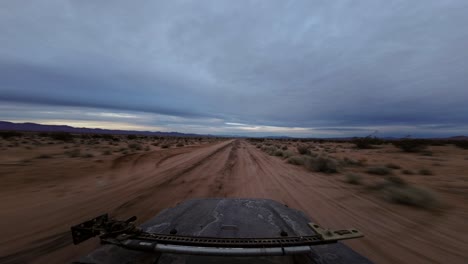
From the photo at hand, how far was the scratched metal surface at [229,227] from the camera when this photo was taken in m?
1.55

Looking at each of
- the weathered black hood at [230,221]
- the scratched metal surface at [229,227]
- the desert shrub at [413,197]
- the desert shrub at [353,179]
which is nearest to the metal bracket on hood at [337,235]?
the scratched metal surface at [229,227]

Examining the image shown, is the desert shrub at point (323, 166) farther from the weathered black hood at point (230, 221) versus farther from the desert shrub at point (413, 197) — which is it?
the weathered black hood at point (230, 221)

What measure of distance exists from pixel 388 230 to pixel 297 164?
7856mm

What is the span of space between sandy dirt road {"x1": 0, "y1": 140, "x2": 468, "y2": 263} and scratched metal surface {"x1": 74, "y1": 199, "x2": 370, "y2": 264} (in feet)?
3.85

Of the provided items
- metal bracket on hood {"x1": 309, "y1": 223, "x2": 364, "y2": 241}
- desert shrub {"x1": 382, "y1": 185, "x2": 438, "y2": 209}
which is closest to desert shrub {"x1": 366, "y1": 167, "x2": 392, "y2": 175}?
desert shrub {"x1": 382, "y1": 185, "x2": 438, "y2": 209}

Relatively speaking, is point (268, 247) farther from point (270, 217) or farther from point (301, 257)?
point (270, 217)

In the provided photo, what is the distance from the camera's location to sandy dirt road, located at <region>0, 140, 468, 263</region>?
2576 mm

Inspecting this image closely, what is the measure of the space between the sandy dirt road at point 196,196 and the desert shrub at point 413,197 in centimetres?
32

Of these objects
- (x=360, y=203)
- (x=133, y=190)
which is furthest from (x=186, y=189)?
(x=360, y=203)

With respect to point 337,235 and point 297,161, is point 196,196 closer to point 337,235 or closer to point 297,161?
point 337,235

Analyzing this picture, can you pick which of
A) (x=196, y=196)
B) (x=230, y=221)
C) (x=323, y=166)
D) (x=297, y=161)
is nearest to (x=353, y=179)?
(x=323, y=166)

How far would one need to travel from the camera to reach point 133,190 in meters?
5.33

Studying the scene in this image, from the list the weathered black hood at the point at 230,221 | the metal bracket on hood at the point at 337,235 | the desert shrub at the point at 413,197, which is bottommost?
the desert shrub at the point at 413,197

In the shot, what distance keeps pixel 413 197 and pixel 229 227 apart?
194 inches
